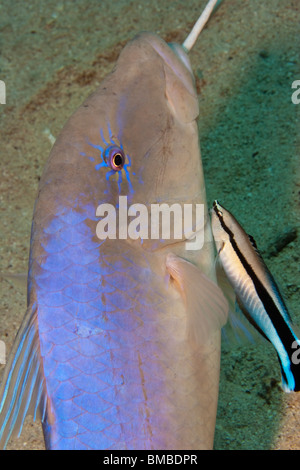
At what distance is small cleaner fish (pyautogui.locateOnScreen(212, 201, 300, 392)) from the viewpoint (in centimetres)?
157

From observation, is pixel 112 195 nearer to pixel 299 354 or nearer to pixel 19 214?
pixel 299 354

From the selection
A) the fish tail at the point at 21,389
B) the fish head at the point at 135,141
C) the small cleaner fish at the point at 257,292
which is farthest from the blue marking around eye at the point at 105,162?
the fish tail at the point at 21,389

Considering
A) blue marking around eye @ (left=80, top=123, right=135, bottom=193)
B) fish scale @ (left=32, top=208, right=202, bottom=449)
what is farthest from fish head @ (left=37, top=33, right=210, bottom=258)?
fish scale @ (left=32, top=208, right=202, bottom=449)

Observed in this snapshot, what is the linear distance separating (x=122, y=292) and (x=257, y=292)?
0.53 metres

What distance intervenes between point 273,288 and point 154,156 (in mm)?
716

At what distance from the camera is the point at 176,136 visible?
1.82m

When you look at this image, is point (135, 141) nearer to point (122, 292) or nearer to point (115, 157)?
point (115, 157)

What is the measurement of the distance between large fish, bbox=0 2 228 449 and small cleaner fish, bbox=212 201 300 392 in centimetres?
11

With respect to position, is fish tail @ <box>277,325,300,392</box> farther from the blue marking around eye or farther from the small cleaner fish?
the blue marking around eye

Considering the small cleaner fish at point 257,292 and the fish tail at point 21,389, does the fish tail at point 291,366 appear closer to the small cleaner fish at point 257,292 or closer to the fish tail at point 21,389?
the small cleaner fish at point 257,292

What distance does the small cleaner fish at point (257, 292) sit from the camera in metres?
1.57

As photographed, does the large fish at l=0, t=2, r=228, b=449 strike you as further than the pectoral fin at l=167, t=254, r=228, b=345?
No

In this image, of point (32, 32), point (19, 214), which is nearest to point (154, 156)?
point (19, 214)
